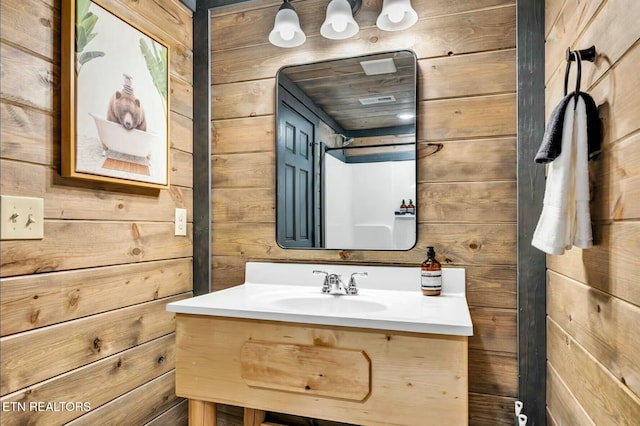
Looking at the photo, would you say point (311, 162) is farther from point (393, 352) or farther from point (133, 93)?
point (393, 352)


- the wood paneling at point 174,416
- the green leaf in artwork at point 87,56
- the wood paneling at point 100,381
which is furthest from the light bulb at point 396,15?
the wood paneling at point 174,416

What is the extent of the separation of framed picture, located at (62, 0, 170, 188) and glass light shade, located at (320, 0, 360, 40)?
620 mm

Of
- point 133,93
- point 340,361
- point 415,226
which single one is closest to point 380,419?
point 340,361

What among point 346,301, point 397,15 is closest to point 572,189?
point 346,301

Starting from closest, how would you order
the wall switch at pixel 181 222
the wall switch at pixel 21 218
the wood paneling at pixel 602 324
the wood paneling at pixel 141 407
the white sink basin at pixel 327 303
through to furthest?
the wood paneling at pixel 602 324, the wall switch at pixel 21 218, the wood paneling at pixel 141 407, the white sink basin at pixel 327 303, the wall switch at pixel 181 222

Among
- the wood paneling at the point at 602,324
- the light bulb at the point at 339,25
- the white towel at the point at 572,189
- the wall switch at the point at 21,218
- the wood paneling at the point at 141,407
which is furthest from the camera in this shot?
the light bulb at the point at 339,25

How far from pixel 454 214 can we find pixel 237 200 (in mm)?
875

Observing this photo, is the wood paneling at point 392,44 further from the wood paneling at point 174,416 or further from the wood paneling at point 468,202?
the wood paneling at point 174,416

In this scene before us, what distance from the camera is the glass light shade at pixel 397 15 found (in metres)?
1.46

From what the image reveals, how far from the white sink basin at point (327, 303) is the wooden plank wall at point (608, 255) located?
1.87 feet

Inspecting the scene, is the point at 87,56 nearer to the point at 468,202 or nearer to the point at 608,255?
the point at 468,202

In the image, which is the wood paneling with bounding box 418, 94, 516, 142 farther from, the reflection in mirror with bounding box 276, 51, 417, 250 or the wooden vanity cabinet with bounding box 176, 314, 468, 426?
the wooden vanity cabinet with bounding box 176, 314, 468, 426

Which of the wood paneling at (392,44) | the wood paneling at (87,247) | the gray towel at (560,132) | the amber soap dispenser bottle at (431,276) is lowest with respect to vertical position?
the amber soap dispenser bottle at (431,276)

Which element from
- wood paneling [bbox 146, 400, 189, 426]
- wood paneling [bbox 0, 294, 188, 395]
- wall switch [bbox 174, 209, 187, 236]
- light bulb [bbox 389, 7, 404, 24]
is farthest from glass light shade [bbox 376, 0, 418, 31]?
wood paneling [bbox 146, 400, 189, 426]
